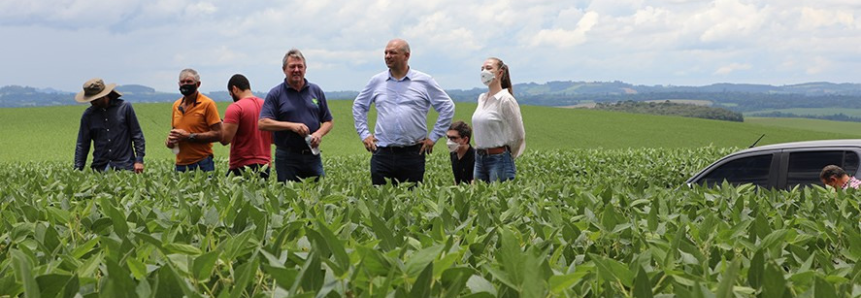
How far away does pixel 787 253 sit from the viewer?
93.9 inches

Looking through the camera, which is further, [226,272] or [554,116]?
[554,116]

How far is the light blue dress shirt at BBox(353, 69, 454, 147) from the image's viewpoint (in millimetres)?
8023

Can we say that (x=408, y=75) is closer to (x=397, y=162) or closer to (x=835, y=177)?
(x=397, y=162)

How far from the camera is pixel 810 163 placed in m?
9.27

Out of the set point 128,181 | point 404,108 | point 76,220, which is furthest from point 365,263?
point 404,108

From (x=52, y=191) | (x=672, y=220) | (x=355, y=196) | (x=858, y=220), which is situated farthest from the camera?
(x=52, y=191)

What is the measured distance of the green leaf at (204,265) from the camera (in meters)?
1.67

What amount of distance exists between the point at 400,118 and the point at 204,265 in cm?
634

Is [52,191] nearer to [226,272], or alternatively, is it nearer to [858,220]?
[226,272]

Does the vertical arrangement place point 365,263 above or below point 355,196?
above

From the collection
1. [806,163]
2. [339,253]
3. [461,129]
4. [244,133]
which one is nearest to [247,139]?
[244,133]

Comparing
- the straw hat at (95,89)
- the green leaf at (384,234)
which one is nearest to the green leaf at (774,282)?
the green leaf at (384,234)

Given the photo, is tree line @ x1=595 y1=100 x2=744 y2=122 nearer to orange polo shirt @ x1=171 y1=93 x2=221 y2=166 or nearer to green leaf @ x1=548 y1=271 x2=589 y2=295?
orange polo shirt @ x1=171 y1=93 x2=221 y2=166

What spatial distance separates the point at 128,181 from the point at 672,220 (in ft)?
13.8
